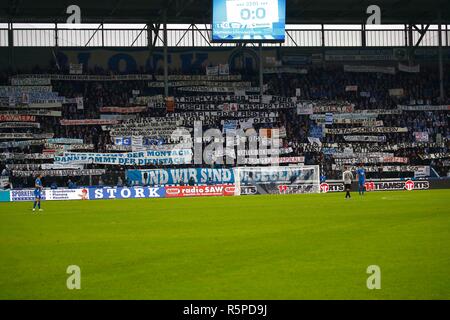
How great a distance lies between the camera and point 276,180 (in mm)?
54438

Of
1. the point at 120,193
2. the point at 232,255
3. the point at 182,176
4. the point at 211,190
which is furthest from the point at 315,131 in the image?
the point at 232,255

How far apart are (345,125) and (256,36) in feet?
43.2

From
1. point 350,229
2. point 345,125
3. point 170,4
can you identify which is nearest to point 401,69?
point 345,125

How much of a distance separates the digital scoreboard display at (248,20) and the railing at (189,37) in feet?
36.7

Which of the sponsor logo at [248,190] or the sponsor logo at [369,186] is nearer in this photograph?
the sponsor logo at [248,190]

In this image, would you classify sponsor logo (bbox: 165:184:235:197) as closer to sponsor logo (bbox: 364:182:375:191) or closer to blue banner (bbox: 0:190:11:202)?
sponsor logo (bbox: 364:182:375:191)

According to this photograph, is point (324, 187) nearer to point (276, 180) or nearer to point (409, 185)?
point (276, 180)

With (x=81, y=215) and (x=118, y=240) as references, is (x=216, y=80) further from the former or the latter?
(x=118, y=240)

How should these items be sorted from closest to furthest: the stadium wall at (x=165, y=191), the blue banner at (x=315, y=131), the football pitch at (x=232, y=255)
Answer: the football pitch at (x=232, y=255) < the stadium wall at (x=165, y=191) < the blue banner at (x=315, y=131)

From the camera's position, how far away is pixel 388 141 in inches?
2479

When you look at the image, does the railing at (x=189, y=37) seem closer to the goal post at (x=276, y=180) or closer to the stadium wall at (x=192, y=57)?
the stadium wall at (x=192, y=57)

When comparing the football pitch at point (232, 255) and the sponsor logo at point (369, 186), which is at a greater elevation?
the sponsor logo at point (369, 186)

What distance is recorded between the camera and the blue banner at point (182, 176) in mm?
54812

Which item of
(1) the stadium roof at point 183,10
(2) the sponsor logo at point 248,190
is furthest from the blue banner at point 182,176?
(1) the stadium roof at point 183,10
